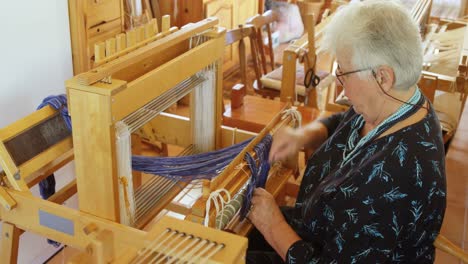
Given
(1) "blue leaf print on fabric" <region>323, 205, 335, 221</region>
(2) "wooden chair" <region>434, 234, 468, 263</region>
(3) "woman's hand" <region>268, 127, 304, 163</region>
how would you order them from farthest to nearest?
(3) "woman's hand" <region>268, 127, 304, 163</region>
(2) "wooden chair" <region>434, 234, 468, 263</region>
(1) "blue leaf print on fabric" <region>323, 205, 335, 221</region>

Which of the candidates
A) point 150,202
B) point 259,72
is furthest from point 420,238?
point 259,72

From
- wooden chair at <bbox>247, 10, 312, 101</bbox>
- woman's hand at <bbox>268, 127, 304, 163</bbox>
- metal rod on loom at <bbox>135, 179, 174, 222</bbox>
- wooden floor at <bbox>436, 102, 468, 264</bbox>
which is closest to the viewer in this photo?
metal rod on loom at <bbox>135, 179, 174, 222</bbox>

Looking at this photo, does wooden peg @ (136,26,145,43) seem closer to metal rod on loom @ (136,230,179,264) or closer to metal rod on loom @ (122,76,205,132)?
metal rod on loom @ (122,76,205,132)

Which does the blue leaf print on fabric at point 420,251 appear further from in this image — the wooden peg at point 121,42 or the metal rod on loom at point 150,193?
the wooden peg at point 121,42

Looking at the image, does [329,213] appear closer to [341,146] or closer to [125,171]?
[341,146]

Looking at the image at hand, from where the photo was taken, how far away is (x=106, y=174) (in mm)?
1329

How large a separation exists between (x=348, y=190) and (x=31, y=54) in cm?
131

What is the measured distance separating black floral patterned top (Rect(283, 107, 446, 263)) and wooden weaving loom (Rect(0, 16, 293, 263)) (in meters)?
0.28

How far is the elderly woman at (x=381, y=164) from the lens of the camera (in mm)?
1284

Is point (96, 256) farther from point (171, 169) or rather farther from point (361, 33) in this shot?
point (361, 33)

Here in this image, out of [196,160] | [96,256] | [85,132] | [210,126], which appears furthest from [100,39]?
[96,256]

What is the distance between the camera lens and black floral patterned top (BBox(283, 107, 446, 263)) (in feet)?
4.22

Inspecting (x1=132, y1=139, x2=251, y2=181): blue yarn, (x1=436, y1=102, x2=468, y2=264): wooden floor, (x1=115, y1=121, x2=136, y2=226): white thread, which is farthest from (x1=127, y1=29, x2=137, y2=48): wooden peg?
(x1=436, y1=102, x2=468, y2=264): wooden floor

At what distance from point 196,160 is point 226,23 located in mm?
2961
